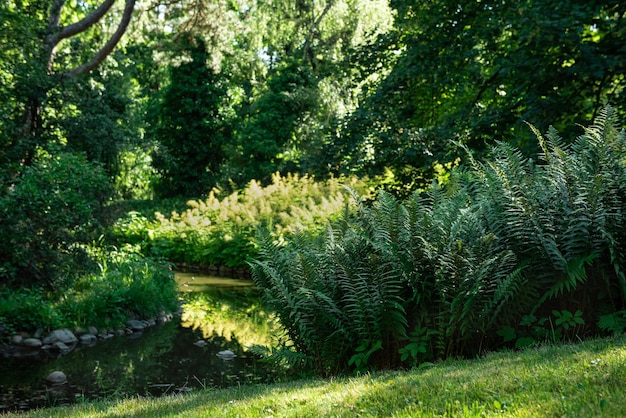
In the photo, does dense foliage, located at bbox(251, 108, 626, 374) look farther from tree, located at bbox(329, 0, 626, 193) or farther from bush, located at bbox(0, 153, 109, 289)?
bush, located at bbox(0, 153, 109, 289)

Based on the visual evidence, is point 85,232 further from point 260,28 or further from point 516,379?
point 260,28

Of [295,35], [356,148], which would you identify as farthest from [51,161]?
[295,35]

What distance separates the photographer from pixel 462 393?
375 centimetres

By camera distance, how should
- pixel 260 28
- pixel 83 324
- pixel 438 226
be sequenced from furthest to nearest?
pixel 260 28, pixel 83 324, pixel 438 226

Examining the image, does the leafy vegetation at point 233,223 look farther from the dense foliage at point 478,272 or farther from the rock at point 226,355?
the dense foliage at point 478,272

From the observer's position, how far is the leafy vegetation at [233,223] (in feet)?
60.8

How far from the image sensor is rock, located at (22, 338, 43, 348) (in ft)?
33.0

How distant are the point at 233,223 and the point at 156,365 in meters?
10.8

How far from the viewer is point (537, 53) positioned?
9.28 meters

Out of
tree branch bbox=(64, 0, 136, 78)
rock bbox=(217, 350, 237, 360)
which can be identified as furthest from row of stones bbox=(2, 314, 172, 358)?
tree branch bbox=(64, 0, 136, 78)

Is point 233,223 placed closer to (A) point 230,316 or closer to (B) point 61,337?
(A) point 230,316

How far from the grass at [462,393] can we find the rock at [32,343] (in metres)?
5.16

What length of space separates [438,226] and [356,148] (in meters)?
5.32

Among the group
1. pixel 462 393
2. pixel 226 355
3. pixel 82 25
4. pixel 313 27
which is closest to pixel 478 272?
pixel 462 393
